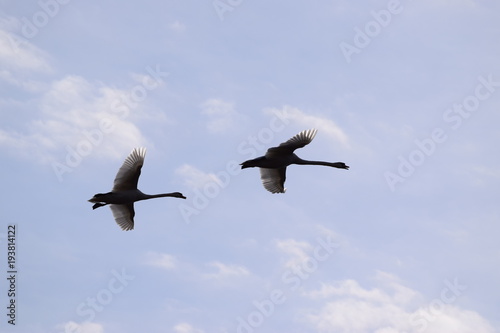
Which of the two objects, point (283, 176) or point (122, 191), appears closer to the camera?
point (122, 191)

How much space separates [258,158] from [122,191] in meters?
7.23

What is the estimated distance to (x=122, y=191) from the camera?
1960 inches

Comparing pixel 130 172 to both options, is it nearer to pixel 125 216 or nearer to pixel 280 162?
pixel 125 216

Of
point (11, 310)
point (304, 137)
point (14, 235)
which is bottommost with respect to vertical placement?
point (11, 310)

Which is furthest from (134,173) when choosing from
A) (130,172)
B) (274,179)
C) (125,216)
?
(274,179)

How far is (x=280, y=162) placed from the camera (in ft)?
168

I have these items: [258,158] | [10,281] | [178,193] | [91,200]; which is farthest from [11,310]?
[258,158]

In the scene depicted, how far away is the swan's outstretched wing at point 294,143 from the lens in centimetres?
Answer: 4984

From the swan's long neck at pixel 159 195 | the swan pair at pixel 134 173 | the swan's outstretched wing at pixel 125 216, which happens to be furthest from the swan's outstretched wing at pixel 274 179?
the swan's outstretched wing at pixel 125 216

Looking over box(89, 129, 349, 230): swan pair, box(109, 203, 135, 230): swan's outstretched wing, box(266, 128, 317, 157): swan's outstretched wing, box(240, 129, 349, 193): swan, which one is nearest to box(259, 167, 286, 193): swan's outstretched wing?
box(240, 129, 349, 193): swan

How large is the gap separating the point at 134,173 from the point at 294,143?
833cm

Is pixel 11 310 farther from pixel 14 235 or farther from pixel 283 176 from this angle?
pixel 283 176

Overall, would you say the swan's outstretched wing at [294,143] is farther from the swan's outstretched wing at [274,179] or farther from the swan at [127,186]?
the swan at [127,186]

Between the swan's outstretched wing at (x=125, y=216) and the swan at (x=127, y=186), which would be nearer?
the swan at (x=127, y=186)
